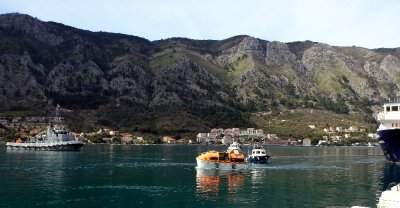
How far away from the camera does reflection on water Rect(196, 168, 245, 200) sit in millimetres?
70863

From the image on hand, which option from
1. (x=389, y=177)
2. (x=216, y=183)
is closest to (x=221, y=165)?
(x=216, y=183)

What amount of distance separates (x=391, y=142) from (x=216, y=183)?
1975 inches

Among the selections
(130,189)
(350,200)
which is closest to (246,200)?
(350,200)

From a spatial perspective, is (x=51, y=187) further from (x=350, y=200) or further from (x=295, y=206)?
(x=350, y=200)

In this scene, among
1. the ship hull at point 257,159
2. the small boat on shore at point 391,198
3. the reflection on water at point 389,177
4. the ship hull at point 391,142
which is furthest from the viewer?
the ship hull at point 257,159

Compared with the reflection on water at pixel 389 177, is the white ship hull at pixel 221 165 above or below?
above

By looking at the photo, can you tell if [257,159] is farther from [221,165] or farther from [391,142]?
[391,142]

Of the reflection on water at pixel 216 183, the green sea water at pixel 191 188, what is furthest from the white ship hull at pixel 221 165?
the green sea water at pixel 191 188

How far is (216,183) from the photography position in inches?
3282

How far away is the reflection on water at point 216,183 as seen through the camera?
70863 millimetres

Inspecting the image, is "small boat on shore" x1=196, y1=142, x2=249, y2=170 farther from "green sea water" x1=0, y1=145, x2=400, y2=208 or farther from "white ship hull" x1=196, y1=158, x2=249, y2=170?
"green sea water" x1=0, y1=145, x2=400, y2=208

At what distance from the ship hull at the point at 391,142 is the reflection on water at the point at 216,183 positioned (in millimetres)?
35338

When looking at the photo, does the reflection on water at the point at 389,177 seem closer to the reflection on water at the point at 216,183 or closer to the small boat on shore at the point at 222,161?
the reflection on water at the point at 216,183

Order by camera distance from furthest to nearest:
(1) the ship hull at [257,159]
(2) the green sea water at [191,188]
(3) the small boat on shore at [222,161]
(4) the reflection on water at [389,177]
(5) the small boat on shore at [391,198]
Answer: (1) the ship hull at [257,159] < (3) the small boat on shore at [222,161] < (4) the reflection on water at [389,177] < (2) the green sea water at [191,188] < (5) the small boat on shore at [391,198]
